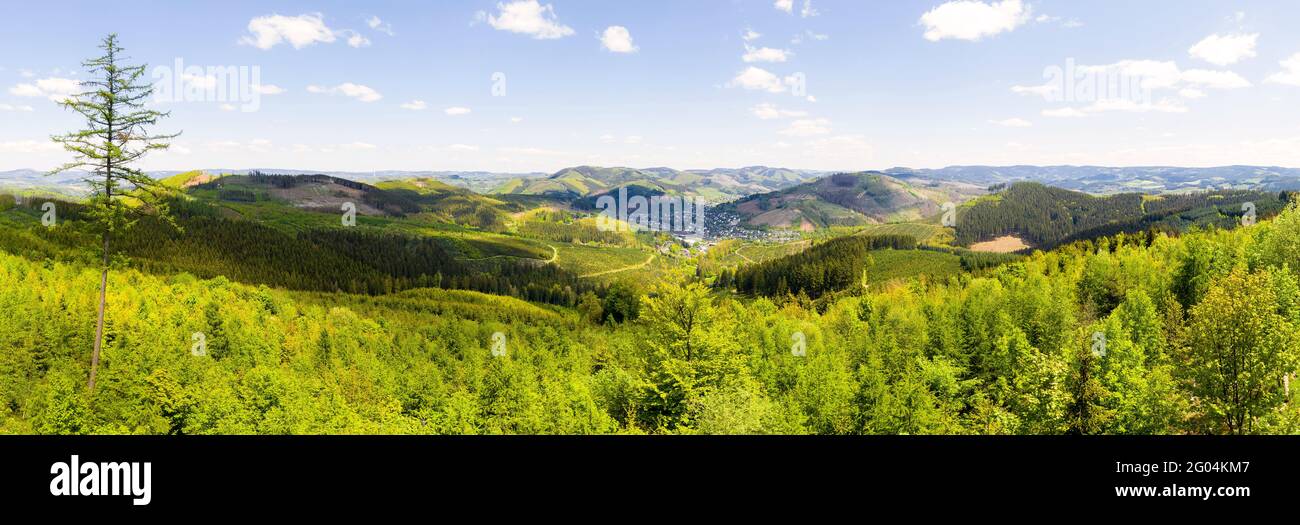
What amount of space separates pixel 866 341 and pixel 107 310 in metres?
95.7

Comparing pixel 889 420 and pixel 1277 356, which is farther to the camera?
pixel 889 420

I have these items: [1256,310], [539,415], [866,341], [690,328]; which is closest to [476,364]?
[539,415]

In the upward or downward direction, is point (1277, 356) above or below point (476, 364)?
above

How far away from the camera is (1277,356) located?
2797 centimetres

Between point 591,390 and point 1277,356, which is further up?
point 1277,356

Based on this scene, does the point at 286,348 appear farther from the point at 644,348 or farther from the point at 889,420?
the point at 889,420

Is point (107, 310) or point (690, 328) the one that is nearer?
point (690, 328)
